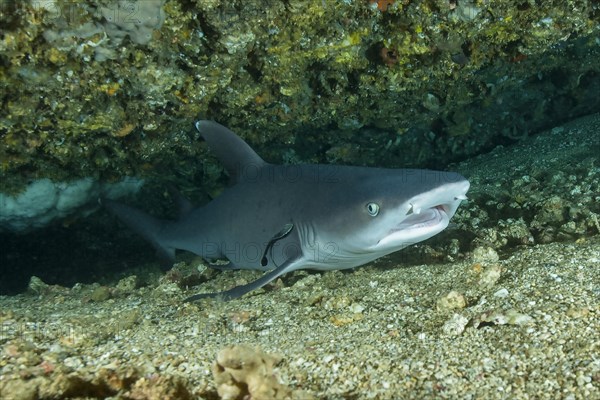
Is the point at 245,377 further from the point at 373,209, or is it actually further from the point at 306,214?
the point at 306,214

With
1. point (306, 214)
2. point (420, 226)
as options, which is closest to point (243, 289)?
point (306, 214)

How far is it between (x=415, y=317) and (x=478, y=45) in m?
2.76

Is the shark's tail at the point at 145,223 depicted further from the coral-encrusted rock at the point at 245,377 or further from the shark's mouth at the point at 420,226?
the coral-encrusted rock at the point at 245,377

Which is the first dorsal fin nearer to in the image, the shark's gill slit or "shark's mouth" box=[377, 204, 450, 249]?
the shark's gill slit

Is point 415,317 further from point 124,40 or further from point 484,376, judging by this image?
point 124,40

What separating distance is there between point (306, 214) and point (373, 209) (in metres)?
0.66

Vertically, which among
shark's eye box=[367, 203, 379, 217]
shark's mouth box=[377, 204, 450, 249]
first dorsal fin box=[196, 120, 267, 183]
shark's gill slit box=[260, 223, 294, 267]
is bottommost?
shark's mouth box=[377, 204, 450, 249]

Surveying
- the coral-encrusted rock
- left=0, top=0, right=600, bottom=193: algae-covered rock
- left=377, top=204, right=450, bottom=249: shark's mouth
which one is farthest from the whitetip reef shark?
the coral-encrusted rock

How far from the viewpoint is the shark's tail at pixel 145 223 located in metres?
4.77

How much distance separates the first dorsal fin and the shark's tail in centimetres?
135

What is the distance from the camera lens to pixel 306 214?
129 inches

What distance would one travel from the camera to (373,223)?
9.21 ft

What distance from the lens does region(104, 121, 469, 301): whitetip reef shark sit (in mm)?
2711

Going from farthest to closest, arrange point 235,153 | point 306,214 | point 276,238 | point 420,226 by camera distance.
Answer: point 235,153 → point 276,238 → point 306,214 → point 420,226
